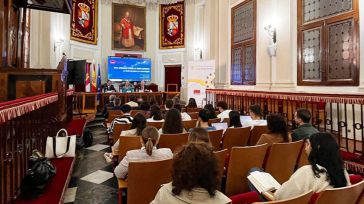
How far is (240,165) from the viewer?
2236mm

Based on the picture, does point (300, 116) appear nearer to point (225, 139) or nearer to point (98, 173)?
point (225, 139)

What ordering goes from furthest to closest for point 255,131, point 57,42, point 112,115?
point 57,42
point 112,115
point 255,131

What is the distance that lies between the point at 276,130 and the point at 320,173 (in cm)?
128

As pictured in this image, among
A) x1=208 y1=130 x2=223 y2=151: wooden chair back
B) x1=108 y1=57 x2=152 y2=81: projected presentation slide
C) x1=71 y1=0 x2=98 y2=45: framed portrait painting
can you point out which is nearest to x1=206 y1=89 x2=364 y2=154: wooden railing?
x1=208 y1=130 x2=223 y2=151: wooden chair back

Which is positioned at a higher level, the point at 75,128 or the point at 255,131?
the point at 255,131

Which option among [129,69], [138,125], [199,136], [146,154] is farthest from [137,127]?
[129,69]

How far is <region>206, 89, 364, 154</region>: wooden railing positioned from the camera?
350 centimetres

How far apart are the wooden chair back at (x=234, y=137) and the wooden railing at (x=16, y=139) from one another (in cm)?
207

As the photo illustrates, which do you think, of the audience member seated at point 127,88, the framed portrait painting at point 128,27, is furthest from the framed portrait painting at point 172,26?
the audience member seated at point 127,88

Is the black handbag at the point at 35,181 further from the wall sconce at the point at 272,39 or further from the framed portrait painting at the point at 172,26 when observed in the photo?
the framed portrait painting at the point at 172,26

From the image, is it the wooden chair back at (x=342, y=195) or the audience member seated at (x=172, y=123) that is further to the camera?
the audience member seated at (x=172, y=123)

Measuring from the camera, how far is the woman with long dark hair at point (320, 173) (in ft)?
4.78

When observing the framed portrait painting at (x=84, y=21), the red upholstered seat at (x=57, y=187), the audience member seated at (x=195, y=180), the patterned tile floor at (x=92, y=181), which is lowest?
the patterned tile floor at (x=92, y=181)

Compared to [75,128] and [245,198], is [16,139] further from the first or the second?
[75,128]
